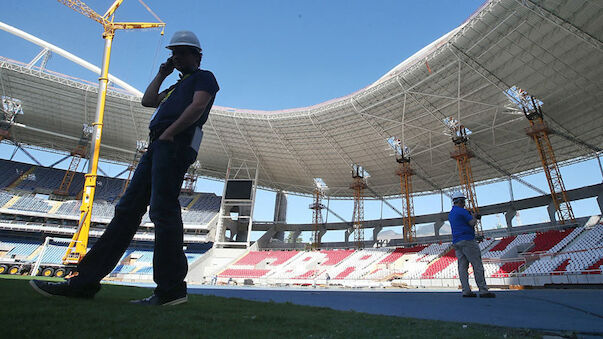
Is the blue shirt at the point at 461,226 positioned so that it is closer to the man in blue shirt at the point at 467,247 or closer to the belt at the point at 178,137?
the man in blue shirt at the point at 467,247

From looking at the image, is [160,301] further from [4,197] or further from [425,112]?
[4,197]

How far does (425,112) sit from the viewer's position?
83.9 ft

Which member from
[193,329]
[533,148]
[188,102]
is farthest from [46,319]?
[533,148]

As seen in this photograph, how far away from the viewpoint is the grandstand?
18.8m

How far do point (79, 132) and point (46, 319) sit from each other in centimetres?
3966

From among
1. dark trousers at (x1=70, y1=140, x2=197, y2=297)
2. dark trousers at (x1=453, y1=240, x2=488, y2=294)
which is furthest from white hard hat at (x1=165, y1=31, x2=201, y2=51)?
dark trousers at (x1=453, y1=240, x2=488, y2=294)

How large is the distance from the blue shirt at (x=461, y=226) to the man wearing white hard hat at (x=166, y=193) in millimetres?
4491

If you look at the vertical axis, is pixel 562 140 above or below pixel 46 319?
above

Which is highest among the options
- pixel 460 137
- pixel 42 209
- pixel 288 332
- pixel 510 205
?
pixel 460 137

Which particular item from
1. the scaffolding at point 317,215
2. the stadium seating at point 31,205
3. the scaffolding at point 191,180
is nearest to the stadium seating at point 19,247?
the stadium seating at point 31,205

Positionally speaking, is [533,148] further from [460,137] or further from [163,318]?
[163,318]

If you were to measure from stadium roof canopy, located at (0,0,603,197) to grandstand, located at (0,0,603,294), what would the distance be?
0.37 ft

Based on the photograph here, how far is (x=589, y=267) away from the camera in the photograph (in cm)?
1392

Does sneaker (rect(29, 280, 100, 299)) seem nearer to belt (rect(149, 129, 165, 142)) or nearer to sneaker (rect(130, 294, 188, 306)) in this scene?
sneaker (rect(130, 294, 188, 306))
